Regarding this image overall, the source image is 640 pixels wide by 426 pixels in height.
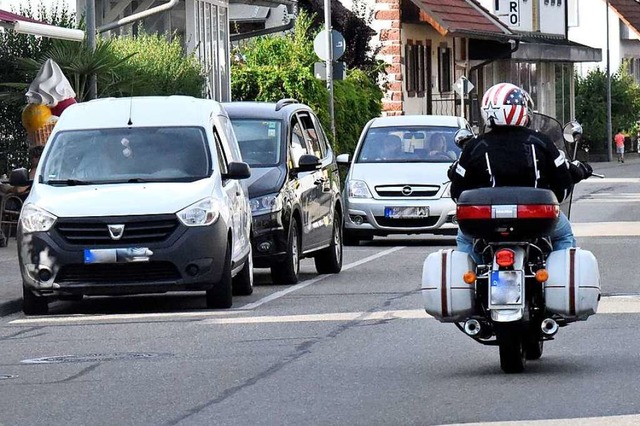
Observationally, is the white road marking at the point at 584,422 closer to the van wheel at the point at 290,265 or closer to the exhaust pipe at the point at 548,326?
the exhaust pipe at the point at 548,326

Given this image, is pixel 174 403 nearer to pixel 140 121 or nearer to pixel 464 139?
pixel 464 139

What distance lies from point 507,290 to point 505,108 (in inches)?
43.7

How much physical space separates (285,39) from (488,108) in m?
29.7

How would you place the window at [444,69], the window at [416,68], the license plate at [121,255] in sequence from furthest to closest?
the window at [444,69]
the window at [416,68]
the license plate at [121,255]

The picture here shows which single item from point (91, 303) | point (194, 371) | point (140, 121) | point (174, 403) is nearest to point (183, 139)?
point (140, 121)

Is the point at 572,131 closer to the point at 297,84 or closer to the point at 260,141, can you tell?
the point at 260,141

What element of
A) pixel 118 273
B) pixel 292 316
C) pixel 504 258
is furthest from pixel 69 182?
pixel 504 258

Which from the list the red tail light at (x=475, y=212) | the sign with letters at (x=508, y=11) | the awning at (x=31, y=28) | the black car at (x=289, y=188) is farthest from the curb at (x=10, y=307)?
the sign with letters at (x=508, y=11)

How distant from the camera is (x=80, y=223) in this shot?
16.0m

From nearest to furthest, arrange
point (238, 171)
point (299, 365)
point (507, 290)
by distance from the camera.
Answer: point (507, 290), point (299, 365), point (238, 171)

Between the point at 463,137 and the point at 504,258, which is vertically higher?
the point at 463,137

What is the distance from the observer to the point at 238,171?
667 inches

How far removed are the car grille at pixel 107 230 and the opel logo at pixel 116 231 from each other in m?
0.02

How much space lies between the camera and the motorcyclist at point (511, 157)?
Result: 11.4 metres
